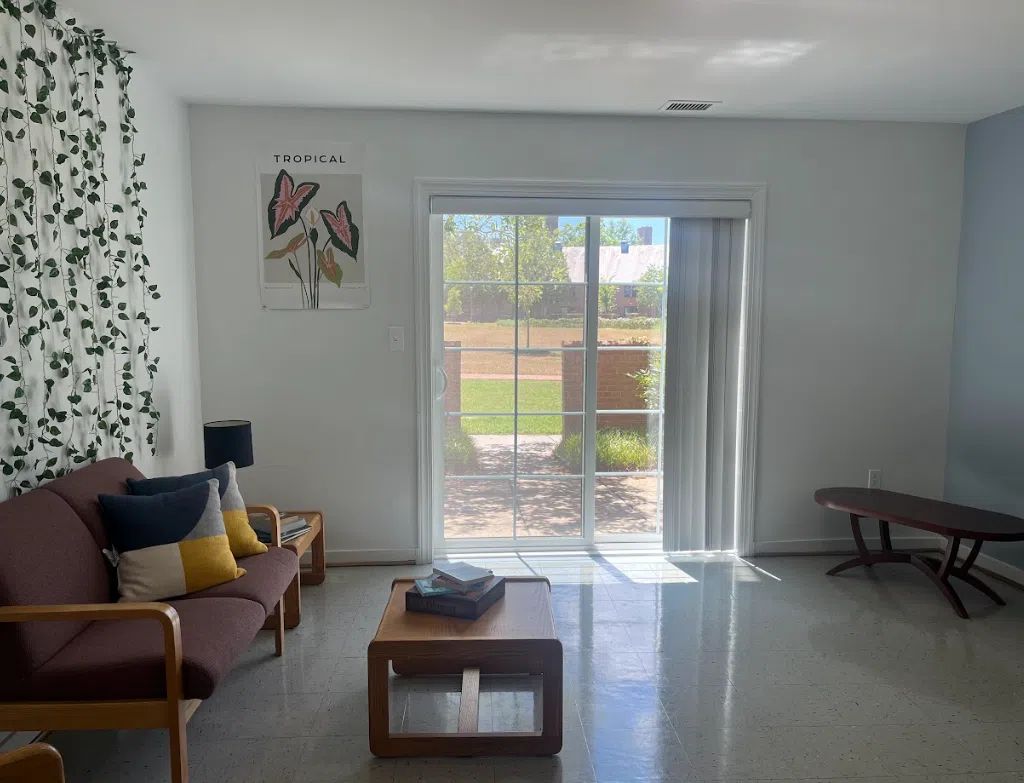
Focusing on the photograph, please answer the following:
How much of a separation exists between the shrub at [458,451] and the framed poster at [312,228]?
2.97 feet

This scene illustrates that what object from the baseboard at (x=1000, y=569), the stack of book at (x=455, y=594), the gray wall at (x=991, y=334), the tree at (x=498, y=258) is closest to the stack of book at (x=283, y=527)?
the stack of book at (x=455, y=594)

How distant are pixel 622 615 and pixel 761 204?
240 cm

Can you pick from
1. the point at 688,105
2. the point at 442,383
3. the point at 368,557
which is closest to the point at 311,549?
the point at 368,557

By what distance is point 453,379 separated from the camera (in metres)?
4.21

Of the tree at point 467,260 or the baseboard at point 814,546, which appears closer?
the tree at point 467,260

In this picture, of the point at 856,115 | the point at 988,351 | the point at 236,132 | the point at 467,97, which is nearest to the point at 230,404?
the point at 236,132

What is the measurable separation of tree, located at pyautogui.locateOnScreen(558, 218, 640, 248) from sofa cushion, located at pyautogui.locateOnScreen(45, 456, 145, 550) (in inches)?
102

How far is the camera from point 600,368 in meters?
4.29

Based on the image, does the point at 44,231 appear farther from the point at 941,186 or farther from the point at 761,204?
the point at 941,186

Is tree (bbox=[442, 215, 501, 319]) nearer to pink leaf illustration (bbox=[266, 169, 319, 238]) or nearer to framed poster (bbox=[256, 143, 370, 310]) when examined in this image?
framed poster (bbox=[256, 143, 370, 310])

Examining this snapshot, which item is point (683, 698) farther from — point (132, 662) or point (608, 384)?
point (608, 384)

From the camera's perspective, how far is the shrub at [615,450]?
4328mm

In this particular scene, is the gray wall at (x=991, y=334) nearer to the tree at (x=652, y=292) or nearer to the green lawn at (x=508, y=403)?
the tree at (x=652, y=292)

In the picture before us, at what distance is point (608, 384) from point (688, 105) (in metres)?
1.59
